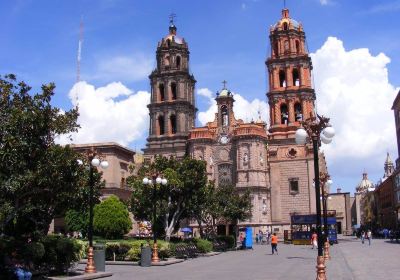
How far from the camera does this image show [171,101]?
76.2 m

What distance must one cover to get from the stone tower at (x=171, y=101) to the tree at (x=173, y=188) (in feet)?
110

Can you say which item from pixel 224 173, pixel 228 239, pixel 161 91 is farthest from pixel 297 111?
pixel 228 239

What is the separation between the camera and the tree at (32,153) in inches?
649

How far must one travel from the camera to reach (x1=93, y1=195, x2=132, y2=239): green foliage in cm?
4847

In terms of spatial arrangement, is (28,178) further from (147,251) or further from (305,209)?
(305,209)

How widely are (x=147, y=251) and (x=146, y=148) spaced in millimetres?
50977

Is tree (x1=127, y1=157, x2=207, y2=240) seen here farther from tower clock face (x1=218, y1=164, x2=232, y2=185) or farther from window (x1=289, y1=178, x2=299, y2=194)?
window (x1=289, y1=178, x2=299, y2=194)

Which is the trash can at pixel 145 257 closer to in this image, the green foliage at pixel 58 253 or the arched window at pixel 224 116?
the green foliage at pixel 58 253

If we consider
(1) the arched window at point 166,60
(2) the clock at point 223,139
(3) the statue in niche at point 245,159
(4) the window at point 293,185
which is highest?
(1) the arched window at point 166,60

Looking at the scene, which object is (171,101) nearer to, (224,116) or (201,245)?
(224,116)

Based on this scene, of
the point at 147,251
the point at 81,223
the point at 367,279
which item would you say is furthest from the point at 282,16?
the point at 367,279

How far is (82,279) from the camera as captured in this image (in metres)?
19.3

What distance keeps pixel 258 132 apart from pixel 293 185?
28.8 feet

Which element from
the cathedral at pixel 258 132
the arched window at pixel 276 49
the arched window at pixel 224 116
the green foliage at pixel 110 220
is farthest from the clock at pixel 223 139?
the green foliage at pixel 110 220
